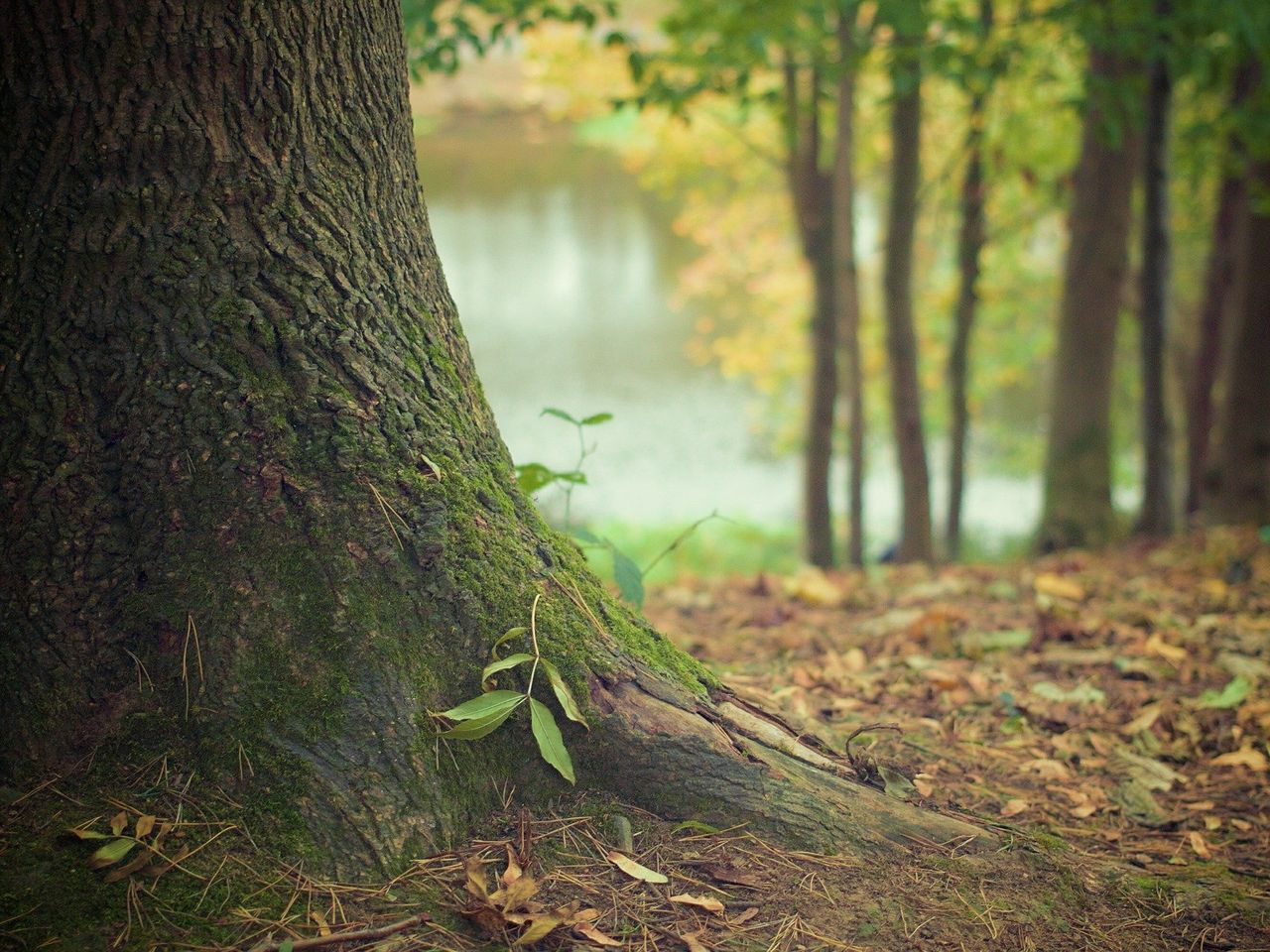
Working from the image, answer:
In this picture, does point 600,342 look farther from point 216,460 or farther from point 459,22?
point 216,460

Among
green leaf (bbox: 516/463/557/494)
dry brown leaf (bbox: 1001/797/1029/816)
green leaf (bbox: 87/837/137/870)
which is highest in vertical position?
green leaf (bbox: 516/463/557/494)

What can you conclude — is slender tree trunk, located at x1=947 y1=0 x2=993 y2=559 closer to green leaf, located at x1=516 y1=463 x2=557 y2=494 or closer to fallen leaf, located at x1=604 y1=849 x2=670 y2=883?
green leaf, located at x1=516 y1=463 x2=557 y2=494

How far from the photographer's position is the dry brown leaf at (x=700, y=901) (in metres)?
1.74

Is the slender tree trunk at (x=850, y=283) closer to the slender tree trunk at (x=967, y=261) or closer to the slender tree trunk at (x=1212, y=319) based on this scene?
the slender tree trunk at (x=967, y=261)

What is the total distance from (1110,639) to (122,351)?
10.3ft

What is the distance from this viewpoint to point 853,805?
1997 mm

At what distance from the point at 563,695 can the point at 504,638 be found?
6.0 inches

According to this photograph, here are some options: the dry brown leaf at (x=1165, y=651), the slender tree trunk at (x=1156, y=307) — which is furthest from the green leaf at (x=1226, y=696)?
the slender tree trunk at (x=1156, y=307)

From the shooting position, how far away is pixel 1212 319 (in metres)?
9.24

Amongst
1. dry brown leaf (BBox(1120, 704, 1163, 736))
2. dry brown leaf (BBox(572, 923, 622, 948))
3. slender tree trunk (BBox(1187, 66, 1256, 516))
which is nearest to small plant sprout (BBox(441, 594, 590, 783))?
dry brown leaf (BBox(572, 923, 622, 948))

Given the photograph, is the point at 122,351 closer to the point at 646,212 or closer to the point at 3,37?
the point at 3,37

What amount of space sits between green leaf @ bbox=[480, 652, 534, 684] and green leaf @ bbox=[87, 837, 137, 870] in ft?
2.04

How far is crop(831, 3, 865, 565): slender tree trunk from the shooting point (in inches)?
286

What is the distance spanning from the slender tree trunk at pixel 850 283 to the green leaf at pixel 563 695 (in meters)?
6.07
